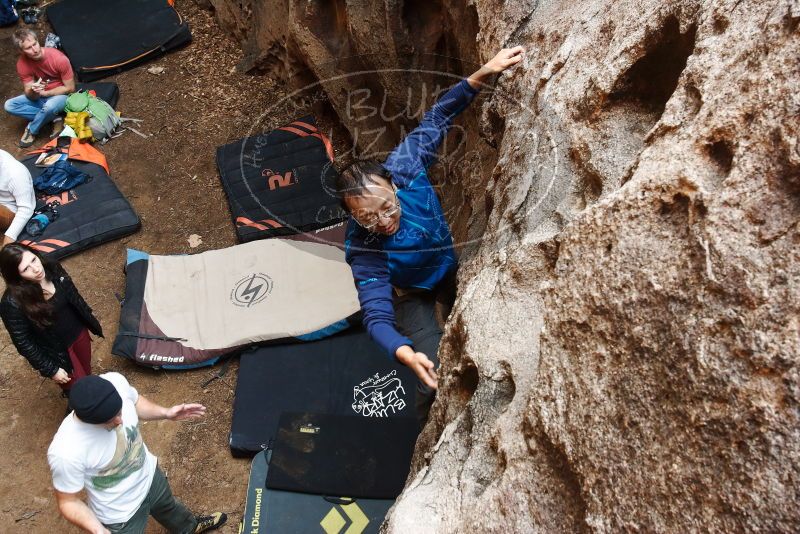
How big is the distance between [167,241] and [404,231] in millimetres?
3846

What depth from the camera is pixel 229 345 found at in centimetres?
507

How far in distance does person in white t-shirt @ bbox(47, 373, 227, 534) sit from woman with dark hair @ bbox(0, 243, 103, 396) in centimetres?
117

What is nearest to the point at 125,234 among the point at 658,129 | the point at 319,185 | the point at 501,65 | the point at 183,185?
the point at 183,185

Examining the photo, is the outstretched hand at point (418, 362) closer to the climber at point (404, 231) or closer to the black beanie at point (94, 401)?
the climber at point (404, 231)

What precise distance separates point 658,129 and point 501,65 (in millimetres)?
1340

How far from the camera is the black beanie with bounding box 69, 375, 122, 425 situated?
9.73ft

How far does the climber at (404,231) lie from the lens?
2836 millimetres

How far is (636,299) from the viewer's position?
167cm

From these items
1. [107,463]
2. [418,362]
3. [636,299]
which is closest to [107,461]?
[107,463]

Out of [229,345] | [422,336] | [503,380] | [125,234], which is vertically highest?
[503,380]

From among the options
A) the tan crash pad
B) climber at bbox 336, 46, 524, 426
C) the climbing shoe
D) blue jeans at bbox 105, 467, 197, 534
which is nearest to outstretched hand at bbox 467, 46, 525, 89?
climber at bbox 336, 46, 524, 426

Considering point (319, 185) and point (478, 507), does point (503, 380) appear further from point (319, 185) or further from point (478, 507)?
point (319, 185)

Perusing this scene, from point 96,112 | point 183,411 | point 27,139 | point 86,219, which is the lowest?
point 27,139

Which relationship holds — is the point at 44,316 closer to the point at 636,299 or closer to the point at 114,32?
the point at 636,299
